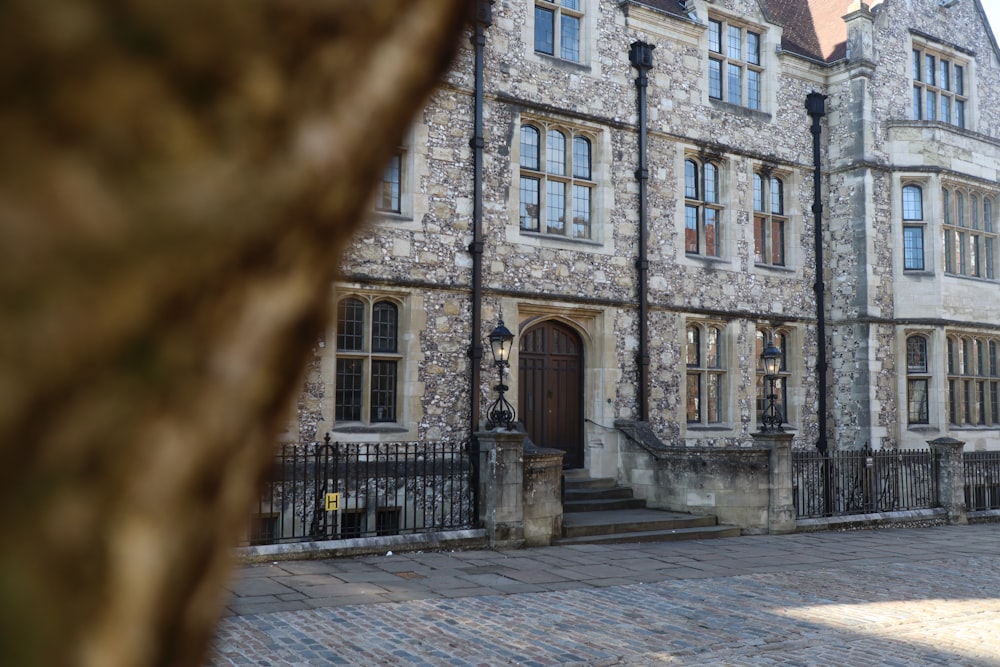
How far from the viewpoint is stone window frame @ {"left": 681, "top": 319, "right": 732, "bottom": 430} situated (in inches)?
624

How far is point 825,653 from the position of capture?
6.23 m

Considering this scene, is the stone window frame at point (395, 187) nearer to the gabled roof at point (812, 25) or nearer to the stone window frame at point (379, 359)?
the stone window frame at point (379, 359)

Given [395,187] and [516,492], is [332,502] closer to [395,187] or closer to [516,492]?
[516,492]

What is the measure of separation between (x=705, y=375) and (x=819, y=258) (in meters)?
4.01

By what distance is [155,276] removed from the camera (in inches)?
19.5

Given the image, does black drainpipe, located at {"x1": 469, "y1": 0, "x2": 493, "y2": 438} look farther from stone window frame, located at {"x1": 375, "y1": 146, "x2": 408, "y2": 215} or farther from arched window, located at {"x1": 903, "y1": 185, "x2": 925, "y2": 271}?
arched window, located at {"x1": 903, "y1": 185, "x2": 925, "y2": 271}

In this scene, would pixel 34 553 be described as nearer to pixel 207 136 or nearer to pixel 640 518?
pixel 207 136

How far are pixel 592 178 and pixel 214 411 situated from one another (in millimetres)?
14811

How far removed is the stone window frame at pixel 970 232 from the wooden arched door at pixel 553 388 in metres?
9.18

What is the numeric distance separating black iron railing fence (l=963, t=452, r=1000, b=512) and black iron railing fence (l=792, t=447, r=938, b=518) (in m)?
1.28

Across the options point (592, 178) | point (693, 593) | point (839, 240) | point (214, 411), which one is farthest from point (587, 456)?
point (214, 411)

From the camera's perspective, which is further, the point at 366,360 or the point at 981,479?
the point at 981,479

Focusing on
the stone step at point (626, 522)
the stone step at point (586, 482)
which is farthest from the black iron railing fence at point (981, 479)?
the stone step at point (586, 482)

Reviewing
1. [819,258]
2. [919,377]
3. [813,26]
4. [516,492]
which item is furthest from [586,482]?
[813,26]
